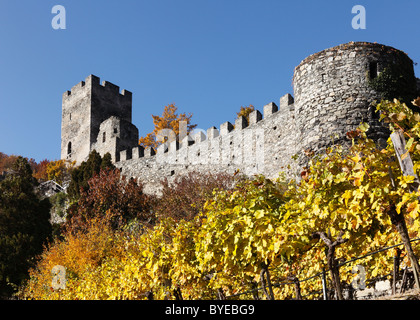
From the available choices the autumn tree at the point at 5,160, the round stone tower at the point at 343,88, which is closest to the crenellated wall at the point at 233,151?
the round stone tower at the point at 343,88

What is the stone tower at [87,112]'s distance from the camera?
98.9 feet

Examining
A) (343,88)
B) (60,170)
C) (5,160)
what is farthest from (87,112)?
(343,88)

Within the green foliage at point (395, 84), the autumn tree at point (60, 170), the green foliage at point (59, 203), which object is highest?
the autumn tree at point (60, 170)

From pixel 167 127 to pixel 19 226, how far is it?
15313 mm

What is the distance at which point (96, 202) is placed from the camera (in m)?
18.9

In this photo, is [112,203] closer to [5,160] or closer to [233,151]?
[233,151]

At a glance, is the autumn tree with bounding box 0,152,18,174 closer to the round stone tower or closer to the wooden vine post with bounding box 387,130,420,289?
the round stone tower

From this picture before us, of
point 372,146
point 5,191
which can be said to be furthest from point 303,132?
point 5,191

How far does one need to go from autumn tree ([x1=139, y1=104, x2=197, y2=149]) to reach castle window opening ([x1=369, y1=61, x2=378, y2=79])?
A: 19.9 metres

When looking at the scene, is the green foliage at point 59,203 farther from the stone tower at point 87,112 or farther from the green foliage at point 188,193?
the green foliage at point 188,193

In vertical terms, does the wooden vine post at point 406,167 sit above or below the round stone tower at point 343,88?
below

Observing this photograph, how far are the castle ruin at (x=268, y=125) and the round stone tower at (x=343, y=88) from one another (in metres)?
0.02

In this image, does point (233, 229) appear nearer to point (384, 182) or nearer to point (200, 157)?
point (384, 182)
